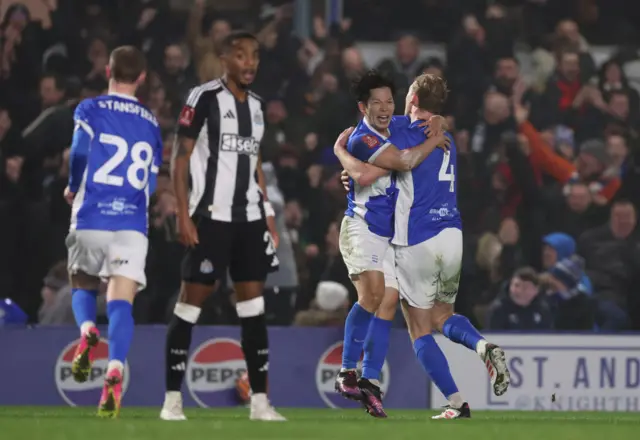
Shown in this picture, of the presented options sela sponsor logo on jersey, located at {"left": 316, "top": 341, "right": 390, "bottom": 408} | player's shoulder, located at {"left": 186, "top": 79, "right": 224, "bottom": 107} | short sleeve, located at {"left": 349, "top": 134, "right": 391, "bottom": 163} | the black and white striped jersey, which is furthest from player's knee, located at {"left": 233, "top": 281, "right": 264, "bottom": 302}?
sela sponsor logo on jersey, located at {"left": 316, "top": 341, "right": 390, "bottom": 408}

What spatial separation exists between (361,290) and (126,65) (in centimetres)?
216

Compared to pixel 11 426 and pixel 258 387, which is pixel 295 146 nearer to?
pixel 258 387

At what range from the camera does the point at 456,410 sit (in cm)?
954

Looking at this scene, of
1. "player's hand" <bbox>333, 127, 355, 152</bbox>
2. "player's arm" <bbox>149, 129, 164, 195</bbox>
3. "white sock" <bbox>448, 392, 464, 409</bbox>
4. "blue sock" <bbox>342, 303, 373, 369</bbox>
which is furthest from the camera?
"player's hand" <bbox>333, 127, 355, 152</bbox>

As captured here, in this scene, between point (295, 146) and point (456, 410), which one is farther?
point (295, 146)

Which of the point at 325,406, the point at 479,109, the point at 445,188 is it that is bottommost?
the point at 325,406

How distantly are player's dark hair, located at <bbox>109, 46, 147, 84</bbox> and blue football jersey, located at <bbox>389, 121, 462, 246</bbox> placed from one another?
5.88ft

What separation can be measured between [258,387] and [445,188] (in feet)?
6.17

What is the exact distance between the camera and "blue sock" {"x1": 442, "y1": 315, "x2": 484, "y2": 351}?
9438mm

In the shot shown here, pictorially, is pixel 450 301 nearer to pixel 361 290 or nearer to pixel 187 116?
pixel 361 290

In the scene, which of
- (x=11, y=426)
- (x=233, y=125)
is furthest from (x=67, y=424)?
(x=233, y=125)

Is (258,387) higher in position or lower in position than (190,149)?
lower

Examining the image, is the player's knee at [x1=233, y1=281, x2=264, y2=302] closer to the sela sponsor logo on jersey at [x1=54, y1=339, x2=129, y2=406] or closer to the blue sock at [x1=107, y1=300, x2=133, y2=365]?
the blue sock at [x1=107, y1=300, x2=133, y2=365]

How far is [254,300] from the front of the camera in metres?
8.73
